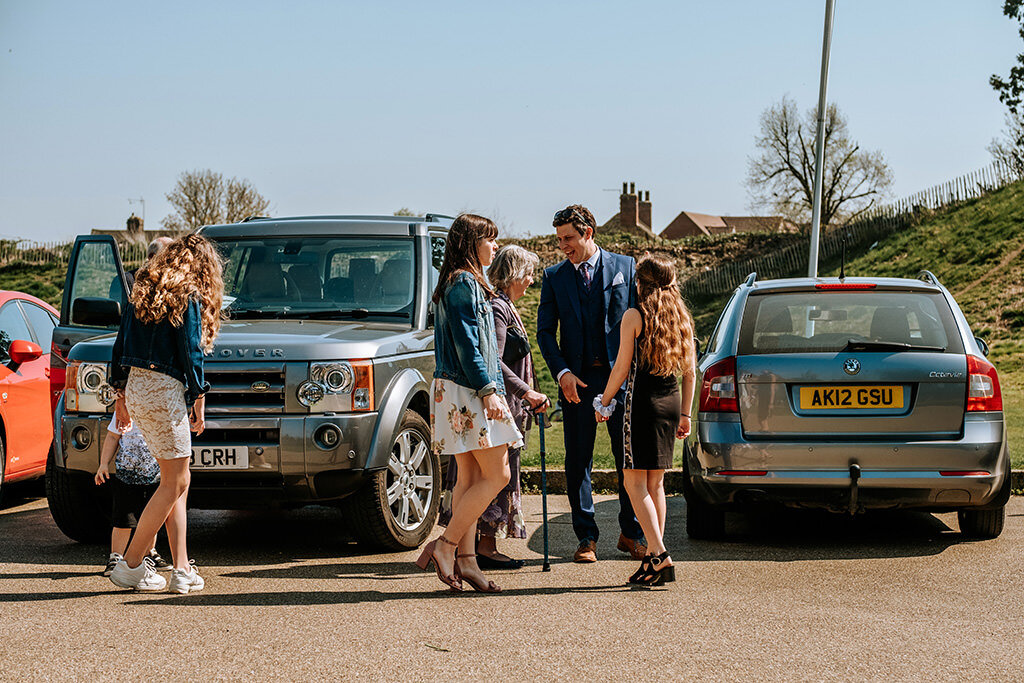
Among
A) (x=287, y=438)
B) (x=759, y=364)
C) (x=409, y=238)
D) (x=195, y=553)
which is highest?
(x=409, y=238)

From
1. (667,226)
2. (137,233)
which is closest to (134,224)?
(137,233)

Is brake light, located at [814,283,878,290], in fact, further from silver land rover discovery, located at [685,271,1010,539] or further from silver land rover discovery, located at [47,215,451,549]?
silver land rover discovery, located at [47,215,451,549]

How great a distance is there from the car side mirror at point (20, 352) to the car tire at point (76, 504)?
2204mm

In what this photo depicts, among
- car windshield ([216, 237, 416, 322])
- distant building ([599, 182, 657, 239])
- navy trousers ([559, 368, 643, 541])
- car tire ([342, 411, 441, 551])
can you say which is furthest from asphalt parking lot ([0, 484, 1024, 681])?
distant building ([599, 182, 657, 239])

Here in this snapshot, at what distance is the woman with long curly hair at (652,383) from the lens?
658cm

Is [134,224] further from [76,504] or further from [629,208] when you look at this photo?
[76,504]

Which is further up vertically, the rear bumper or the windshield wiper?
the windshield wiper

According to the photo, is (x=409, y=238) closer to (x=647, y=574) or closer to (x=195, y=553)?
(x=195, y=553)

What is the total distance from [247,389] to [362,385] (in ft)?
2.24

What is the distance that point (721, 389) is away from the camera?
7457mm

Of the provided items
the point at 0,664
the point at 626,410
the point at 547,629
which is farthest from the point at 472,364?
the point at 0,664

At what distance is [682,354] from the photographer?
664cm

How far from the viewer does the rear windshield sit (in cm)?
748

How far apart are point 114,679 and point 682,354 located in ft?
11.2
